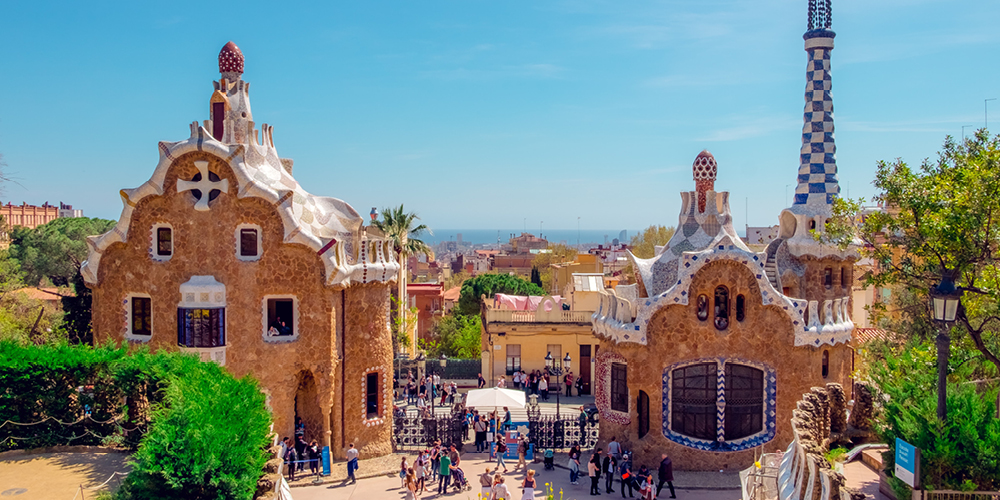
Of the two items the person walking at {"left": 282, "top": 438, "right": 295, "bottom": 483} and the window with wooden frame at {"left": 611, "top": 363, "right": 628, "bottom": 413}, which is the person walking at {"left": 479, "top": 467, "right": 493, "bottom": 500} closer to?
the window with wooden frame at {"left": 611, "top": 363, "right": 628, "bottom": 413}

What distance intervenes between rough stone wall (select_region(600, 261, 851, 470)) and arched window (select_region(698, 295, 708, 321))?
23 centimetres

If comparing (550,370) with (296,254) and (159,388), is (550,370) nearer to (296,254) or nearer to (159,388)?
(296,254)

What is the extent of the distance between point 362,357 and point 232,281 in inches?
180

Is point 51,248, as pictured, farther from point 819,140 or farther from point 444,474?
point 819,140

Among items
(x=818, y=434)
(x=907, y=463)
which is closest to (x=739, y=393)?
(x=818, y=434)

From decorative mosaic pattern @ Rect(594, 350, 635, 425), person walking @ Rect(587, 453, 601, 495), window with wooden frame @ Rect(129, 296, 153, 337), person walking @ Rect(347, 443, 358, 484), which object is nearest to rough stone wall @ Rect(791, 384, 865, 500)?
person walking @ Rect(587, 453, 601, 495)

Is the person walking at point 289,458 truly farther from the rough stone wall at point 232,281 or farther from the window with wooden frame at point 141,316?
the window with wooden frame at point 141,316

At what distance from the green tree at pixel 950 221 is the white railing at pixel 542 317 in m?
19.8

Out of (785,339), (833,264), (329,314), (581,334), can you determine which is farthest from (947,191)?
(581,334)

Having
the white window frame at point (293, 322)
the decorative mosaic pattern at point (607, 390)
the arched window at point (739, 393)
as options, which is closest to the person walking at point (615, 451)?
the decorative mosaic pattern at point (607, 390)

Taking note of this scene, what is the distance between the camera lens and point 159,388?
16.5 m

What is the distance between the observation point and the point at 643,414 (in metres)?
23.8

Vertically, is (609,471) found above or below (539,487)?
above

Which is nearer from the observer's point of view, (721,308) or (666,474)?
(666,474)
